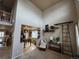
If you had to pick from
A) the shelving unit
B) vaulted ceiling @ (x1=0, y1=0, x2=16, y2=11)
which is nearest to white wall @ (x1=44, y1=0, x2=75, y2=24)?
the shelving unit

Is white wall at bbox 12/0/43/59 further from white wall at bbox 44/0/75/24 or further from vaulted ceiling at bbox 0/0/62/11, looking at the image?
white wall at bbox 44/0/75/24

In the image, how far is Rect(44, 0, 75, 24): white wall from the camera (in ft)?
15.7

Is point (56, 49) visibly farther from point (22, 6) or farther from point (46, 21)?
point (22, 6)

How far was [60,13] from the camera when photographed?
5477mm

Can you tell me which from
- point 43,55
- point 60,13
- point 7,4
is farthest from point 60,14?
point 7,4

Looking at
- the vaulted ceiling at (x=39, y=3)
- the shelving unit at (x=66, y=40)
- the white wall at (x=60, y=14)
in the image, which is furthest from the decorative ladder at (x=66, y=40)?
the vaulted ceiling at (x=39, y=3)

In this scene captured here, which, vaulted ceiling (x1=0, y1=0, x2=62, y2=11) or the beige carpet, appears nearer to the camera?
the beige carpet

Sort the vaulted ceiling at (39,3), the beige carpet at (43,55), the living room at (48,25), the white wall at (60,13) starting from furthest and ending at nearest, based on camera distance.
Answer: the vaulted ceiling at (39,3) → the white wall at (60,13) → the living room at (48,25) → the beige carpet at (43,55)

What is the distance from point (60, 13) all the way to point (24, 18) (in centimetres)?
286

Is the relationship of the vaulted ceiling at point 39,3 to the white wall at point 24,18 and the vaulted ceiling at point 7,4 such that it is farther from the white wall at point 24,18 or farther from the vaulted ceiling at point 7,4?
the white wall at point 24,18

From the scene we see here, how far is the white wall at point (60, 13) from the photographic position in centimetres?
479

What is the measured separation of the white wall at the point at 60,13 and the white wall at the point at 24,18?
0.91m

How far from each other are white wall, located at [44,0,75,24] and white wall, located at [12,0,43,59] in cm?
91

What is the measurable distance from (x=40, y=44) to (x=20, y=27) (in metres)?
2.95
